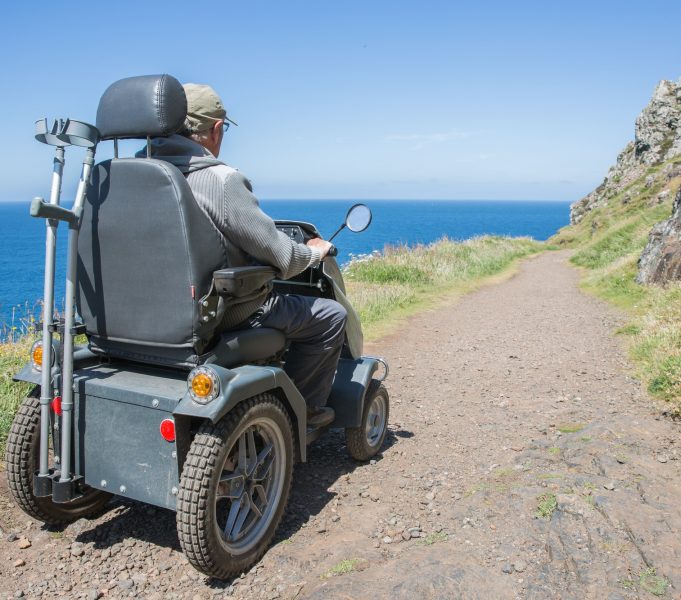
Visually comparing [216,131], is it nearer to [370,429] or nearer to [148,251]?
[148,251]

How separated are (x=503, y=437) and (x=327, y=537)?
7.19 ft

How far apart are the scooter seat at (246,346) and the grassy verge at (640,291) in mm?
3526

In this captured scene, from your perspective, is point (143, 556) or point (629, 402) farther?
point (629, 402)

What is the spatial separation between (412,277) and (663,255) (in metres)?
5.41

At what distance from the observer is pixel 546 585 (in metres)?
2.76

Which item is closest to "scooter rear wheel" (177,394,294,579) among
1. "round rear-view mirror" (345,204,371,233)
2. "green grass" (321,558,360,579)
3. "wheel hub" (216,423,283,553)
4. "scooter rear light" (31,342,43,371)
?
"wheel hub" (216,423,283,553)

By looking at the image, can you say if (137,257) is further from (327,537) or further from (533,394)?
(533,394)

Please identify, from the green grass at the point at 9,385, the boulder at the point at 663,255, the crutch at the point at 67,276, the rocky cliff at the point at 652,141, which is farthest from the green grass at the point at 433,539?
the rocky cliff at the point at 652,141

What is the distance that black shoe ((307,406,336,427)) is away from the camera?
3914 millimetres

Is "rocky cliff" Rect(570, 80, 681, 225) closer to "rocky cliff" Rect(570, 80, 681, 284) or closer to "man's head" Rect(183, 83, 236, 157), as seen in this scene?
"rocky cliff" Rect(570, 80, 681, 284)

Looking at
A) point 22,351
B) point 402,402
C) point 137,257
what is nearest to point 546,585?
point 137,257

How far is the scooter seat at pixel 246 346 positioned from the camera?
3.10 metres

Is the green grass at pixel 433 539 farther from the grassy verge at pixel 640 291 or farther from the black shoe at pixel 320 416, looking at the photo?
the grassy verge at pixel 640 291

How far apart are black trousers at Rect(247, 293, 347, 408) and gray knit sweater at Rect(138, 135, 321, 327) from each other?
0.27 metres
